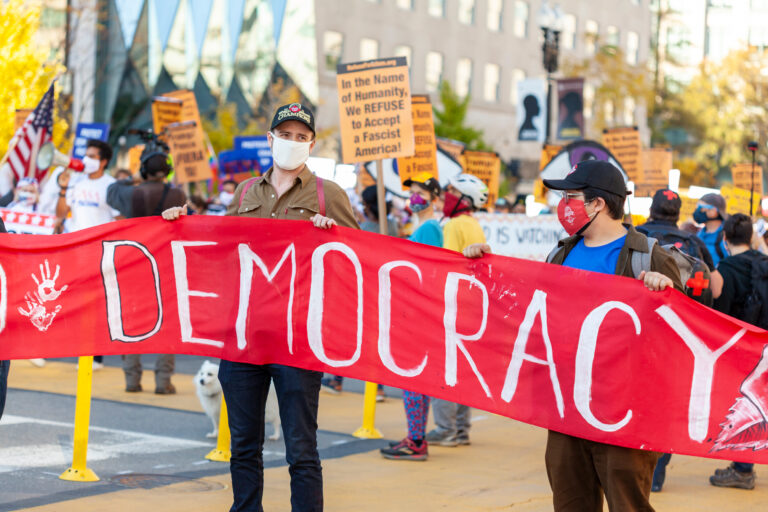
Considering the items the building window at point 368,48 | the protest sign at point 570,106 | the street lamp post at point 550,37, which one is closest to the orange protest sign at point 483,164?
the protest sign at point 570,106

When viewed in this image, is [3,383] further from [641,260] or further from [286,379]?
[641,260]

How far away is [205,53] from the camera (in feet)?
167

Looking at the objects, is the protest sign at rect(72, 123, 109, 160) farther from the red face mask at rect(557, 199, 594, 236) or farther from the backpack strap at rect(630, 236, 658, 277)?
the backpack strap at rect(630, 236, 658, 277)

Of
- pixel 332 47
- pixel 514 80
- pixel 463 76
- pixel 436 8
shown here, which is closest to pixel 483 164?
pixel 332 47

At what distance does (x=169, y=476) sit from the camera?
7.88 metres

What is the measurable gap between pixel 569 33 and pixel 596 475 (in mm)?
61965

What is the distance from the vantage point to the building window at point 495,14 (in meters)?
60.0

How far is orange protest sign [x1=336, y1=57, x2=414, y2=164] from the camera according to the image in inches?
402

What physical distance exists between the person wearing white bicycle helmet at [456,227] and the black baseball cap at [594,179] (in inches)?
151

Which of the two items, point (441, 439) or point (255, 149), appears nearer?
Answer: point (441, 439)

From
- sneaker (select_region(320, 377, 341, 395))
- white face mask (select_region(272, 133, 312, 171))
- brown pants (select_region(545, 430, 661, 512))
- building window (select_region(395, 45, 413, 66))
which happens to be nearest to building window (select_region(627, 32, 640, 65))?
building window (select_region(395, 45, 413, 66))

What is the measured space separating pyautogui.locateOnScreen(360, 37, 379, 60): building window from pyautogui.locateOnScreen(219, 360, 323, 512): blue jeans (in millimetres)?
46666

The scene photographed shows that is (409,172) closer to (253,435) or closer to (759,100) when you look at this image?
(253,435)

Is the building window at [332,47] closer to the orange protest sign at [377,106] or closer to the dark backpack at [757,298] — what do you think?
the orange protest sign at [377,106]
